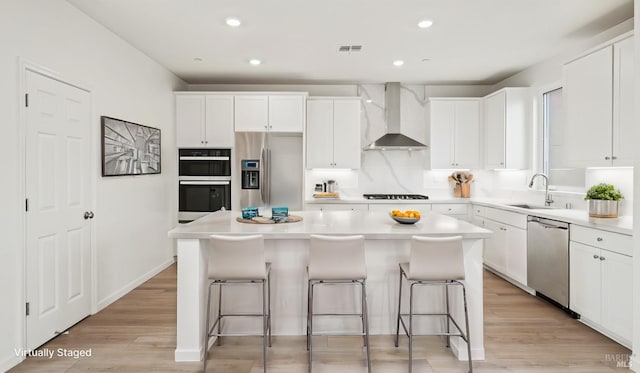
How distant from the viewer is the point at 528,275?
3826 millimetres

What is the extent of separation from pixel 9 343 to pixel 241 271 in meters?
1.68

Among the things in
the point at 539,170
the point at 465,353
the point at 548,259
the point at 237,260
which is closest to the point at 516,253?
the point at 548,259

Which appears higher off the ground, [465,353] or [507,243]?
[507,243]

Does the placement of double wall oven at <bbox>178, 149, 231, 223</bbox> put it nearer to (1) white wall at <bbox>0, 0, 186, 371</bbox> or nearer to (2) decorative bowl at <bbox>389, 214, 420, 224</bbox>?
(1) white wall at <bbox>0, 0, 186, 371</bbox>

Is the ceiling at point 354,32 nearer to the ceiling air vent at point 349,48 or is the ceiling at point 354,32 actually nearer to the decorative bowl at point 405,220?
the ceiling air vent at point 349,48

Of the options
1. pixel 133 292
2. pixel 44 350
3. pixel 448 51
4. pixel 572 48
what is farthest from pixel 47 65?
pixel 572 48

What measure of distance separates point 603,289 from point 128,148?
4.67m

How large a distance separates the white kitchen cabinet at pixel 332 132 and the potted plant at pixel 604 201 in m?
2.94

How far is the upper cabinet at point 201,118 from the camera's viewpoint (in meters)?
5.11

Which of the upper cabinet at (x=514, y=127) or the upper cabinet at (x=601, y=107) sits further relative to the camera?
the upper cabinet at (x=514, y=127)

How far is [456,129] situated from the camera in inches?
212

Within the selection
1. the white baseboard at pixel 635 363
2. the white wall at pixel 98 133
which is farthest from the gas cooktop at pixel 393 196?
the white baseboard at pixel 635 363

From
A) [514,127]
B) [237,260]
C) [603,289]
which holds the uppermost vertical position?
[514,127]

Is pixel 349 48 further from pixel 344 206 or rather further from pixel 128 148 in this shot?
pixel 128 148
